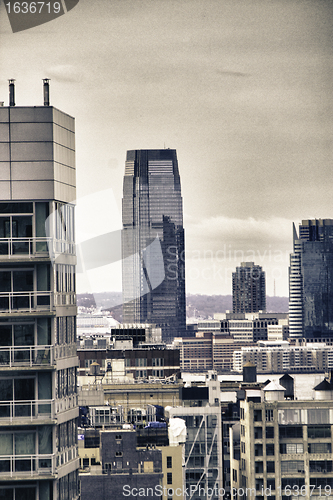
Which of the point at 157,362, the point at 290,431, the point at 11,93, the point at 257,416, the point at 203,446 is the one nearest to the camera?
the point at 11,93

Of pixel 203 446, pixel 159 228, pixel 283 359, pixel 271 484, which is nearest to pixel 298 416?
pixel 271 484

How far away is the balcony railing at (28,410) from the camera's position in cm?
356

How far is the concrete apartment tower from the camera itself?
3.56 metres

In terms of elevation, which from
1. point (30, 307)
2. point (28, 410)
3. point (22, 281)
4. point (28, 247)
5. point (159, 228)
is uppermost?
point (159, 228)

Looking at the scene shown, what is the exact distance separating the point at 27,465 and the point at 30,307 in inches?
25.5

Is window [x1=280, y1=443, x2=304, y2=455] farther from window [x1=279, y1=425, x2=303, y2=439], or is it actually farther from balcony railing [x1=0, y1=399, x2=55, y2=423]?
balcony railing [x1=0, y1=399, x2=55, y2=423]

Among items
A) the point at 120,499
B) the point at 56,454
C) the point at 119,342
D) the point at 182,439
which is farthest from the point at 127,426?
the point at 119,342

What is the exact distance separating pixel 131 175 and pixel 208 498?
144 ft

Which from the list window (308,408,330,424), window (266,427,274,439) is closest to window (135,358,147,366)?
window (266,427,274,439)

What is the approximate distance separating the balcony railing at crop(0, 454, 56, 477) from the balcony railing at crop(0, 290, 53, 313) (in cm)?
60

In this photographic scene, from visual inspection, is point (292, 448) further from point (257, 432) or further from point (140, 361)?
point (140, 361)

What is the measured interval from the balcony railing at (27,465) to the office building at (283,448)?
20.2ft

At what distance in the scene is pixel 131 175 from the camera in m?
52.4

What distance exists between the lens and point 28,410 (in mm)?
3576
